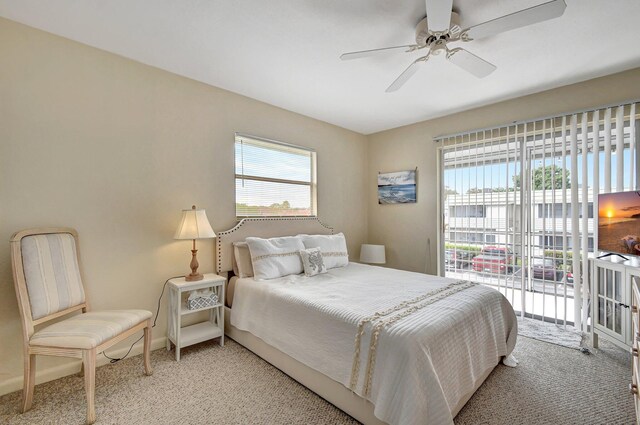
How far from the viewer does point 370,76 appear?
2768 mm

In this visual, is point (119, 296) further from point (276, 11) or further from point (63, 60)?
point (276, 11)

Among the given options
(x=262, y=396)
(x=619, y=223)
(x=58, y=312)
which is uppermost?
(x=619, y=223)

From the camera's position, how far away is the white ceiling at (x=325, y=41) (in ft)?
6.05

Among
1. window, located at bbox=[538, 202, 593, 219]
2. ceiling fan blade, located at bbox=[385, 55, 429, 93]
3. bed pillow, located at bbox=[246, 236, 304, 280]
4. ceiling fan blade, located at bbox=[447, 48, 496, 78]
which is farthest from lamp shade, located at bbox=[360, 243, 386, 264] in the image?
ceiling fan blade, located at bbox=[447, 48, 496, 78]

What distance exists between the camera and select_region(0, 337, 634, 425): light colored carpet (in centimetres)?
170

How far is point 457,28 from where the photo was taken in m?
1.84

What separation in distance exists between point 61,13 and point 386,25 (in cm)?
221

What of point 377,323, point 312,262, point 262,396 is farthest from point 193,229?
point 377,323

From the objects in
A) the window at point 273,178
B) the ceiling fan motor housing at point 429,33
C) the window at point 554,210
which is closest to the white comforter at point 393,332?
the window at point 273,178

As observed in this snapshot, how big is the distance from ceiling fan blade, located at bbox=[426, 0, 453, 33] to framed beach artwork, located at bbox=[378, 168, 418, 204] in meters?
2.51

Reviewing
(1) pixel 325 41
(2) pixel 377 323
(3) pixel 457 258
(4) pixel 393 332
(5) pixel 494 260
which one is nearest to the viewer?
(4) pixel 393 332

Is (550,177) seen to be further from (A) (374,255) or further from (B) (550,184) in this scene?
(A) (374,255)

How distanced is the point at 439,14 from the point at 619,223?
2306 millimetres

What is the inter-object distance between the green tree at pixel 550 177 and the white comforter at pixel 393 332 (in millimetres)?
1596
